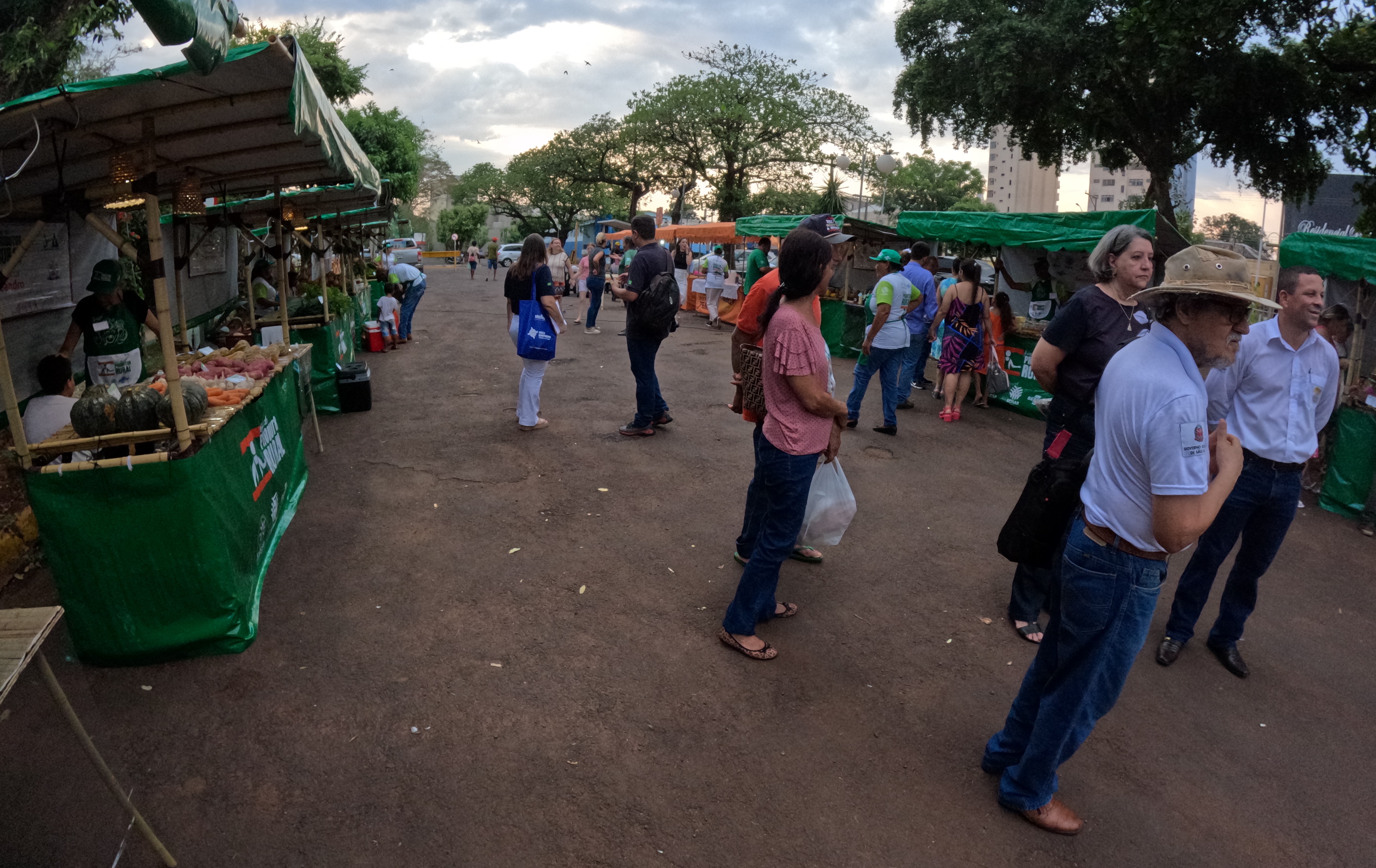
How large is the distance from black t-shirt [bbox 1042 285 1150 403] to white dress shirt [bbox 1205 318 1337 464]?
70cm

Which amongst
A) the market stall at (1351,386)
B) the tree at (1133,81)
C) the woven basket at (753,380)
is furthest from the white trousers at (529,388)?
the tree at (1133,81)

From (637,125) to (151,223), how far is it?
36973 mm

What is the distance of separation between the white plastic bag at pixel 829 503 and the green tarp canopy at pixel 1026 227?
520 centimetres

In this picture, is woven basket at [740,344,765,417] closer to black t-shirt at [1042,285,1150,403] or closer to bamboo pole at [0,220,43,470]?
black t-shirt at [1042,285,1150,403]

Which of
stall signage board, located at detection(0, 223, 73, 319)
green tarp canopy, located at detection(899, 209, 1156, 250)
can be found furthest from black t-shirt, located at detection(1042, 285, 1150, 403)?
stall signage board, located at detection(0, 223, 73, 319)

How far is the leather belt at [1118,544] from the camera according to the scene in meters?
2.50

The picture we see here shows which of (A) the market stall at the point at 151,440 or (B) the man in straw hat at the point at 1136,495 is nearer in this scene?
(B) the man in straw hat at the point at 1136,495

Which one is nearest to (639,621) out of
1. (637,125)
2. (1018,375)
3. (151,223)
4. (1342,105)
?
(151,223)

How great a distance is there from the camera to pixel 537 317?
738cm

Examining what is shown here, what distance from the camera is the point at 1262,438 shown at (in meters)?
4.00

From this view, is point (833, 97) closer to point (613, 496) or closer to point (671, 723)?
point (613, 496)

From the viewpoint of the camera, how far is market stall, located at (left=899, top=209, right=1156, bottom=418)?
8.93 meters

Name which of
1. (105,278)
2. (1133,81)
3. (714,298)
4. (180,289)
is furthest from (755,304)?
(1133,81)

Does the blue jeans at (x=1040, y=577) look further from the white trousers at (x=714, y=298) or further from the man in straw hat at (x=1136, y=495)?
the white trousers at (x=714, y=298)
